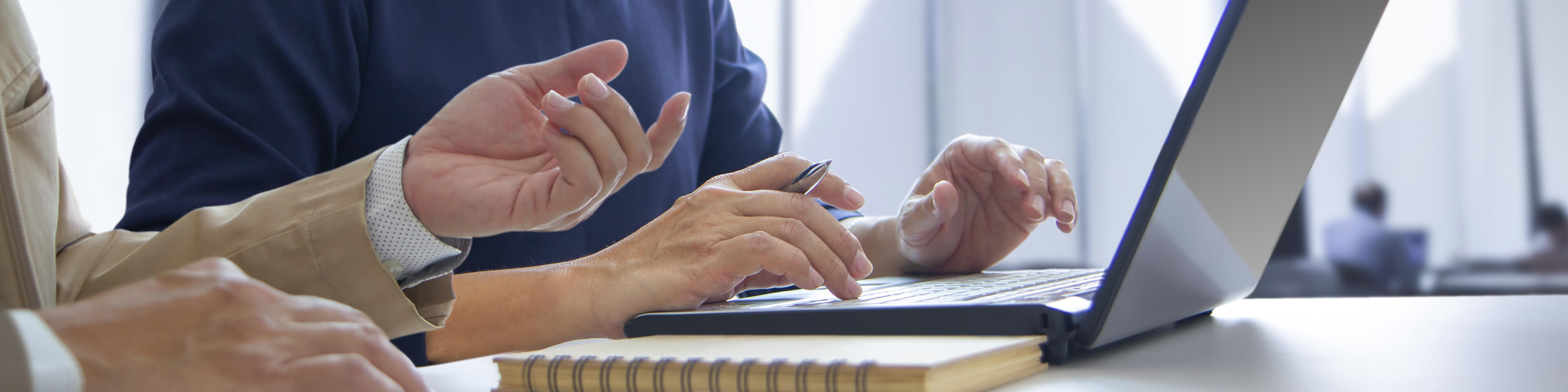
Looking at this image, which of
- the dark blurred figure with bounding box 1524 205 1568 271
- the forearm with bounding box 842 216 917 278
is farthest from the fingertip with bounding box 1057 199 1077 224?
the dark blurred figure with bounding box 1524 205 1568 271

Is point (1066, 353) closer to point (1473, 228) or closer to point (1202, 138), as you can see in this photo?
point (1202, 138)

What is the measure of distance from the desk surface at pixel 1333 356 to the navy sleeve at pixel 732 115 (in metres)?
0.79

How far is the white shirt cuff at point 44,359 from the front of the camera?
0.63 feet

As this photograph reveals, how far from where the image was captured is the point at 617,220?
1.00 metres

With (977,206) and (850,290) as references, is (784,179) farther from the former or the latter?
(977,206)

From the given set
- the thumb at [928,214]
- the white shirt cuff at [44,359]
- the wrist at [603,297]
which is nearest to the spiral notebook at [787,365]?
the white shirt cuff at [44,359]

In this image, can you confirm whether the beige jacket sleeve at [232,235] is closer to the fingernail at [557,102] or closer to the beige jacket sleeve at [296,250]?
the beige jacket sleeve at [296,250]

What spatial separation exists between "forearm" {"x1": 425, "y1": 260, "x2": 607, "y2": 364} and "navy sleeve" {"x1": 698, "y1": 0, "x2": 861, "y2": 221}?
605mm

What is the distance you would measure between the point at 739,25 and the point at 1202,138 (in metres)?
2.53

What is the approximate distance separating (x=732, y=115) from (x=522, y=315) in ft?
2.18

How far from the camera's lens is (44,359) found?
0.20m

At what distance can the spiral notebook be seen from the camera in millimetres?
229

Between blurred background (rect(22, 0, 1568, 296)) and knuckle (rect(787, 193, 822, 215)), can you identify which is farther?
blurred background (rect(22, 0, 1568, 296))

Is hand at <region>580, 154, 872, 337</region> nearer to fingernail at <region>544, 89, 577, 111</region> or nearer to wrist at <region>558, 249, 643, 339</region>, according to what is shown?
wrist at <region>558, 249, 643, 339</region>
